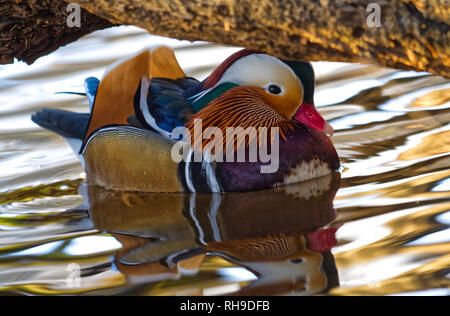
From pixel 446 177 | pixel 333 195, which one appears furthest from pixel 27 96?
pixel 446 177

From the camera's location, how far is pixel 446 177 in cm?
362

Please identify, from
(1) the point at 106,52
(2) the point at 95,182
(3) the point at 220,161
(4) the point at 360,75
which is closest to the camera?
(3) the point at 220,161

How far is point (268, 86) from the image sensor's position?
3.93 m

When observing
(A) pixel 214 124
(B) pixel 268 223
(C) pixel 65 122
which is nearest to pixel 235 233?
(B) pixel 268 223

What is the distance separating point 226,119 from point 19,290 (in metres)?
1.45

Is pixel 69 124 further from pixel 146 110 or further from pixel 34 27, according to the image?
pixel 34 27

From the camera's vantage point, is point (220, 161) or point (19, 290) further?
point (220, 161)

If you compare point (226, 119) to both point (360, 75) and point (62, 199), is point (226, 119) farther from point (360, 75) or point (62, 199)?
point (360, 75)

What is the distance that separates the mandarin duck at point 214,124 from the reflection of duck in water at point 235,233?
8 centimetres

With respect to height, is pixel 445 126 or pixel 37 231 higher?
pixel 445 126

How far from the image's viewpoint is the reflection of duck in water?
9.37 feet

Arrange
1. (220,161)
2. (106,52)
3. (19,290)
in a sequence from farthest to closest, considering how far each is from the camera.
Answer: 1. (106,52)
2. (220,161)
3. (19,290)

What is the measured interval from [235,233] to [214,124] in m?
0.75

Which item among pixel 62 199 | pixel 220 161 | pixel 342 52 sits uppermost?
pixel 342 52
